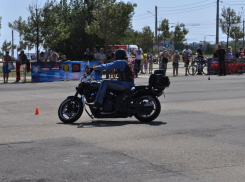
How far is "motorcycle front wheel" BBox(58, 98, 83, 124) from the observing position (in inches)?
392

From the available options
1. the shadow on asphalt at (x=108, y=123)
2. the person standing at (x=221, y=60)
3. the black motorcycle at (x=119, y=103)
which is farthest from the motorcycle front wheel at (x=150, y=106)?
the person standing at (x=221, y=60)

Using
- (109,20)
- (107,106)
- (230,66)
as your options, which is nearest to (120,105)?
(107,106)

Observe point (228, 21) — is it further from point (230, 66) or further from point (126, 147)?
point (126, 147)

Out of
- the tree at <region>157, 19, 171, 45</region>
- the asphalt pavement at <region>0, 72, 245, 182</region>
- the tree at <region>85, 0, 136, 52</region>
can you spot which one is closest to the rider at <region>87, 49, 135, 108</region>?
the asphalt pavement at <region>0, 72, 245, 182</region>

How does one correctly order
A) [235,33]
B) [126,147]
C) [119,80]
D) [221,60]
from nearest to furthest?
[126,147]
[119,80]
[221,60]
[235,33]

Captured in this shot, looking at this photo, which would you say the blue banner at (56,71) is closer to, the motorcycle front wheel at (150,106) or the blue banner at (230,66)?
the blue banner at (230,66)

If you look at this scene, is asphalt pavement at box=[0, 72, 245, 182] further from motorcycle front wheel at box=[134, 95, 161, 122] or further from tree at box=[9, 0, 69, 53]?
tree at box=[9, 0, 69, 53]

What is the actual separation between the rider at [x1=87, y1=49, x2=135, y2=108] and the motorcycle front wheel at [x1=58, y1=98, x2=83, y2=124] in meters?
0.31

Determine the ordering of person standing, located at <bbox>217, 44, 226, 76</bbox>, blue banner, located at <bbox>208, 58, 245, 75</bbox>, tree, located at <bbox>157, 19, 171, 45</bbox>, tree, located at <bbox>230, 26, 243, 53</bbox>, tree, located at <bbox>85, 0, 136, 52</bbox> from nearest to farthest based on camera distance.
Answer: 1. person standing, located at <bbox>217, 44, 226, 76</bbox>
2. blue banner, located at <bbox>208, 58, 245, 75</bbox>
3. tree, located at <bbox>85, 0, 136, 52</bbox>
4. tree, located at <bbox>230, 26, 243, 53</bbox>
5. tree, located at <bbox>157, 19, 171, 45</bbox>

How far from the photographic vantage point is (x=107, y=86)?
32.6ft

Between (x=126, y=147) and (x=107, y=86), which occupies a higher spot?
(x=107, y=86)

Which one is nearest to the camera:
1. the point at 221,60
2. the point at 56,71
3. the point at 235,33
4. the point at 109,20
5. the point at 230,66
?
the point at 56,71

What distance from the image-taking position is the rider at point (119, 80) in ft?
32.2

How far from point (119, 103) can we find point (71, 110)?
1113 mm
